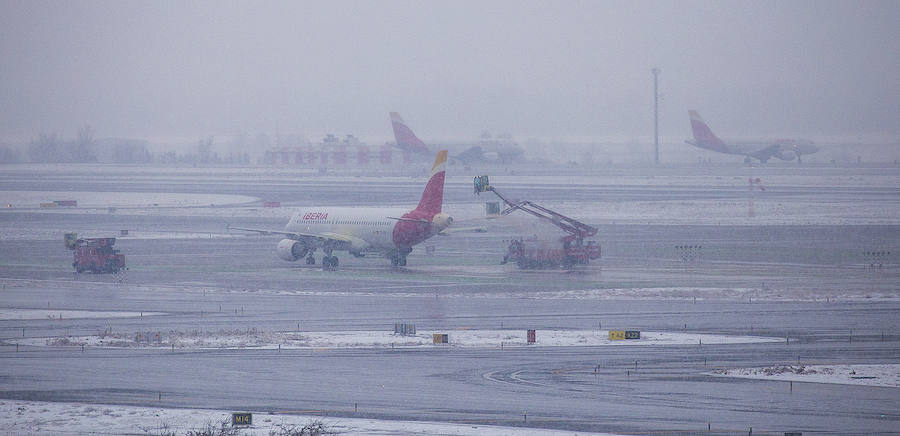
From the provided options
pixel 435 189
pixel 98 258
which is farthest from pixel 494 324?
pixel 98 258

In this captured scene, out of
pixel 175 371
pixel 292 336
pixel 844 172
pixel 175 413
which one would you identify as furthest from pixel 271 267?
pixel 844 172

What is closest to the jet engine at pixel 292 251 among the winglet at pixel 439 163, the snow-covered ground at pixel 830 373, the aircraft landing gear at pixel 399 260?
the aircraft landing gear at pixel 399 260

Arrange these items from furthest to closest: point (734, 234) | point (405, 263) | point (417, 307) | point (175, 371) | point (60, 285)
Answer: point (734, 234) → point (405, 263) → point (60, 285) → point (417, 307) → point (175, 371)

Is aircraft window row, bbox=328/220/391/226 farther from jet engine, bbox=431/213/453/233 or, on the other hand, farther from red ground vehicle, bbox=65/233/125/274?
red ground vehicle, bbox=65/233/125/274

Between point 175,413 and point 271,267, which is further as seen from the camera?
point 271,267

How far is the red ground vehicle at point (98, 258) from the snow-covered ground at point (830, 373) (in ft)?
142

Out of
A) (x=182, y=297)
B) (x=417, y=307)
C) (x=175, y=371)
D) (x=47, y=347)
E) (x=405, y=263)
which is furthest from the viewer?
(x=405, y=263)

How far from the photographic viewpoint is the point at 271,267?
67.3m

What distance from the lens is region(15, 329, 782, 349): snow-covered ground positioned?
37.7 metres

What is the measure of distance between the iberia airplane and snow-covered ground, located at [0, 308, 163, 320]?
67.7 feet

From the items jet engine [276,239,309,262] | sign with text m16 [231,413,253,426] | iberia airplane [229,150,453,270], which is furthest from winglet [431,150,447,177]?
sign with text m16 [231,413,253,426]

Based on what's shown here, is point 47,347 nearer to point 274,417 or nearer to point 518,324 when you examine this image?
point 274,417

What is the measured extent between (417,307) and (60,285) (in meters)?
22.1

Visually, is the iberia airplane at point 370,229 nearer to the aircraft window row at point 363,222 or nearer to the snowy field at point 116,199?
the aircraft window row at point 363,222
